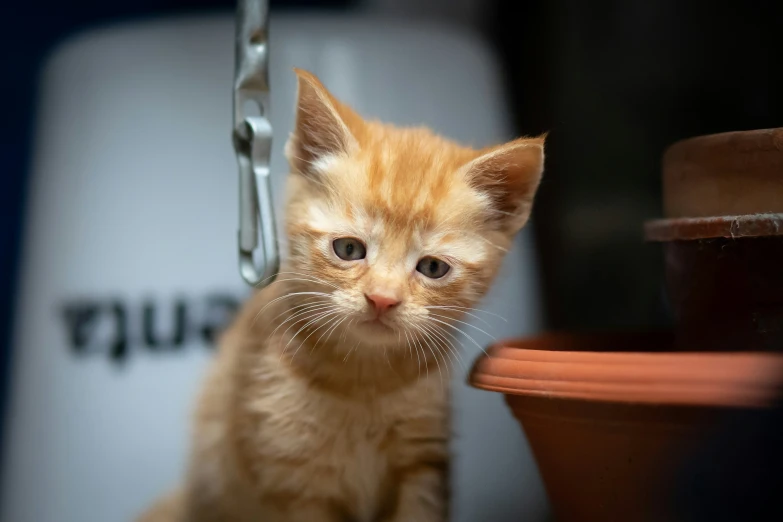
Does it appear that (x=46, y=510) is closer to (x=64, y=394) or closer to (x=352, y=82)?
(x=64, y=394)

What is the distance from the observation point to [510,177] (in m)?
0.96

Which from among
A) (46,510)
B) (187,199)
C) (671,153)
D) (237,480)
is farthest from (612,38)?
(46,510)

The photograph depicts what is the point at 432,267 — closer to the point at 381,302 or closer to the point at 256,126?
the point at 381,302

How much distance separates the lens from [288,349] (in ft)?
3.32

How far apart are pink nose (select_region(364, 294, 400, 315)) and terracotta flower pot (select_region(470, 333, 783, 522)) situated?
16 centimetres

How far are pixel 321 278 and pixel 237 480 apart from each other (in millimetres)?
355

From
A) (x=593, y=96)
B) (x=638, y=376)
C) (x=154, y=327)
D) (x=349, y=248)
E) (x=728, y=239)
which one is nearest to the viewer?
(x=638, y=376)

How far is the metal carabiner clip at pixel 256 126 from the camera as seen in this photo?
89cm

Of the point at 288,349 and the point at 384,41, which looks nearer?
the point at 288,349

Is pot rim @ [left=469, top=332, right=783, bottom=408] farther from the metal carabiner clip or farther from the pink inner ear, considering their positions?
the metal carabiner clip

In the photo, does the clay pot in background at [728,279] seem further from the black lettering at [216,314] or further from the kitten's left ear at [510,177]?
the black lettering at [216,314]

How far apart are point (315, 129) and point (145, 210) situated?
615mm

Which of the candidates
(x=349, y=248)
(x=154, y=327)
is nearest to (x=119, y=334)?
(x=154, y=327)

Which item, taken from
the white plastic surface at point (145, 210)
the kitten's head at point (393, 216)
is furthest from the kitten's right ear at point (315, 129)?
the white plastic surface at point (145, 210)
